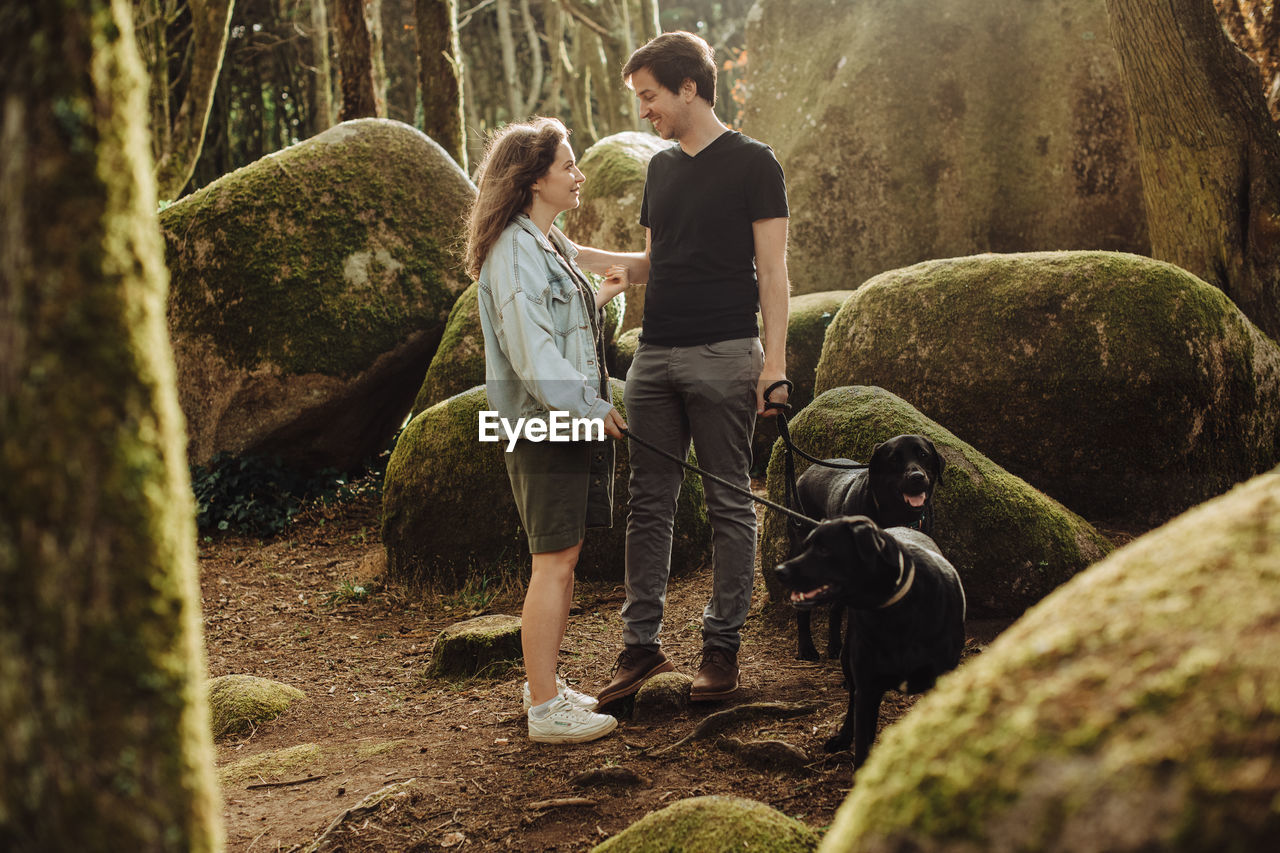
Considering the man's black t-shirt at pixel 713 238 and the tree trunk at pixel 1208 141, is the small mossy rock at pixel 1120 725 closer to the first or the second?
the man's black t-shirt at pixel 713 238

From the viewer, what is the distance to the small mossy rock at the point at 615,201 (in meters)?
11.7

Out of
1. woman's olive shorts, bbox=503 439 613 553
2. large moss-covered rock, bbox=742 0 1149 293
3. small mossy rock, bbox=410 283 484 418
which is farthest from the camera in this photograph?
large moss-covered rock, bbox=742 0 1149 293

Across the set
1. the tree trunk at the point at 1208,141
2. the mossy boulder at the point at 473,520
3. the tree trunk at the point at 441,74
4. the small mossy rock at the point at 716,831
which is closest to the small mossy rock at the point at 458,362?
the mossy boulder at the point at 473,520

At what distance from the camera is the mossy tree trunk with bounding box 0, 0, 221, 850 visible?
4.53 ft

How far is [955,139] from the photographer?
10.8 metres

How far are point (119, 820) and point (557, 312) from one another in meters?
2.83

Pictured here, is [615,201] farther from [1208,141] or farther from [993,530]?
[993,530]

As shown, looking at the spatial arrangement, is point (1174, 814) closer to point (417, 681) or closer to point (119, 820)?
point (119, 820)

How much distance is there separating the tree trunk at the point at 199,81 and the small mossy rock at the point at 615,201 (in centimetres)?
589

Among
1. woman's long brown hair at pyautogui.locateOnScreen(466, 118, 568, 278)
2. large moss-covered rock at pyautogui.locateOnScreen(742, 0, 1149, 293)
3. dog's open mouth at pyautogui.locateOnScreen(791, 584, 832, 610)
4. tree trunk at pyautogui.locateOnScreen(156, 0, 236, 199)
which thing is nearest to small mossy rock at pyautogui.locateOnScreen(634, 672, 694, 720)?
dog's open mouth at pyautogui.locateOnScreen(791, 584, 832, 610)

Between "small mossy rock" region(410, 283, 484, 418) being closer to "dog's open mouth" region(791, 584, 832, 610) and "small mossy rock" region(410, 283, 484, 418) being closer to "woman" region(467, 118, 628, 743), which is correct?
"woman" region(467, 118, 628, 743)

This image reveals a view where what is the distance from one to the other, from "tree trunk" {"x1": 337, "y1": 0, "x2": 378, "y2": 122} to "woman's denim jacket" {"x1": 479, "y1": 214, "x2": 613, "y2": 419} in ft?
29.8

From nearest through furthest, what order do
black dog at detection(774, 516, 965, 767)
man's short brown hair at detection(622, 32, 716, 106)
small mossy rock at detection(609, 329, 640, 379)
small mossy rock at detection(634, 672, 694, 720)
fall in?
black dog at detection(774, 516, 965, 767)
man's short brown hair at detection(622, 32, 716, 106)
small mossy rock at detection(634, 672, 694, 720)
small mossy rock at detection(609, 329, 640, 379)

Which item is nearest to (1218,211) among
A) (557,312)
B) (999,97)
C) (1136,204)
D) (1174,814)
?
(1136,204)
